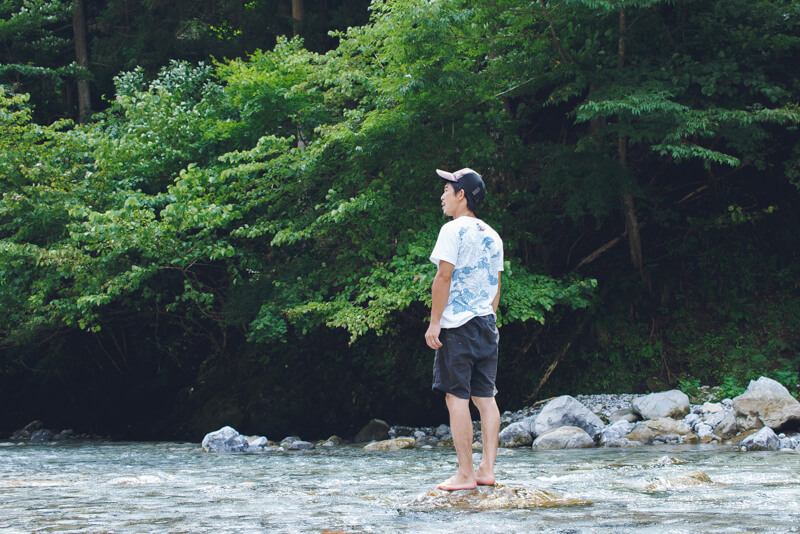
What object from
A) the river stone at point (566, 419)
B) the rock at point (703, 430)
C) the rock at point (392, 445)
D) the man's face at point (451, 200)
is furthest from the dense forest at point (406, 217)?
the man's face at point (451, 200)

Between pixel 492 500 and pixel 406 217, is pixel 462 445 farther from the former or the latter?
pixel 406 217

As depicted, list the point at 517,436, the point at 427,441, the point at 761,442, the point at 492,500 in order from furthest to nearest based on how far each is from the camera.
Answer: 1. the point at 427,441
2. the point at 517,436
3. the point at 761,442
4. the point at 492,500

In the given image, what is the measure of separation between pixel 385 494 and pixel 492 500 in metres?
0.85

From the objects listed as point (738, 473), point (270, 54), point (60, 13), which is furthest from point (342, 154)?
point (60, 13)

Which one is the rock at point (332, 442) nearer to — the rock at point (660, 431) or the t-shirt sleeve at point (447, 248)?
the rock at point (660, 431)

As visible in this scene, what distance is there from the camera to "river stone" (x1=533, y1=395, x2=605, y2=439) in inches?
340

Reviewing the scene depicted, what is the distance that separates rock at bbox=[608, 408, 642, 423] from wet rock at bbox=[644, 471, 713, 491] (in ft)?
17.3

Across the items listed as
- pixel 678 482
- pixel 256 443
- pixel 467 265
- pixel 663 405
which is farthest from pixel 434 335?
pixel 663 405

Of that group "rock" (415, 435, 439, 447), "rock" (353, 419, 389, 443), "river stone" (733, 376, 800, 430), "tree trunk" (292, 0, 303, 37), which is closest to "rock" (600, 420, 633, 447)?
"river stone" (733, 376, 800, 430)

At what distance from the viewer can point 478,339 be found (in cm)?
373

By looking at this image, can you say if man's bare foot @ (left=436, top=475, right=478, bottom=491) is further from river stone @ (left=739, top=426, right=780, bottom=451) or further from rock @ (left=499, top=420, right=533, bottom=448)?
rock @ (left=499, top=420, right=533, bottom=448)

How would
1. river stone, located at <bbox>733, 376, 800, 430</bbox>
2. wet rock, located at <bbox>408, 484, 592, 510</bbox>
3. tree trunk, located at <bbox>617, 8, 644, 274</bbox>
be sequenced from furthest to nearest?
tree trunk, located at <bbox>617, 8, 644, 274</bbox>, river stone, located at <bbox>733, 376, 800, 430</bbox>, wet rock, located at <bbox>408, 484, 592, 510</bbox>

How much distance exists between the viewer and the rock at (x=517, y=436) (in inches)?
343

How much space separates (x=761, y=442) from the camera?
707cm
